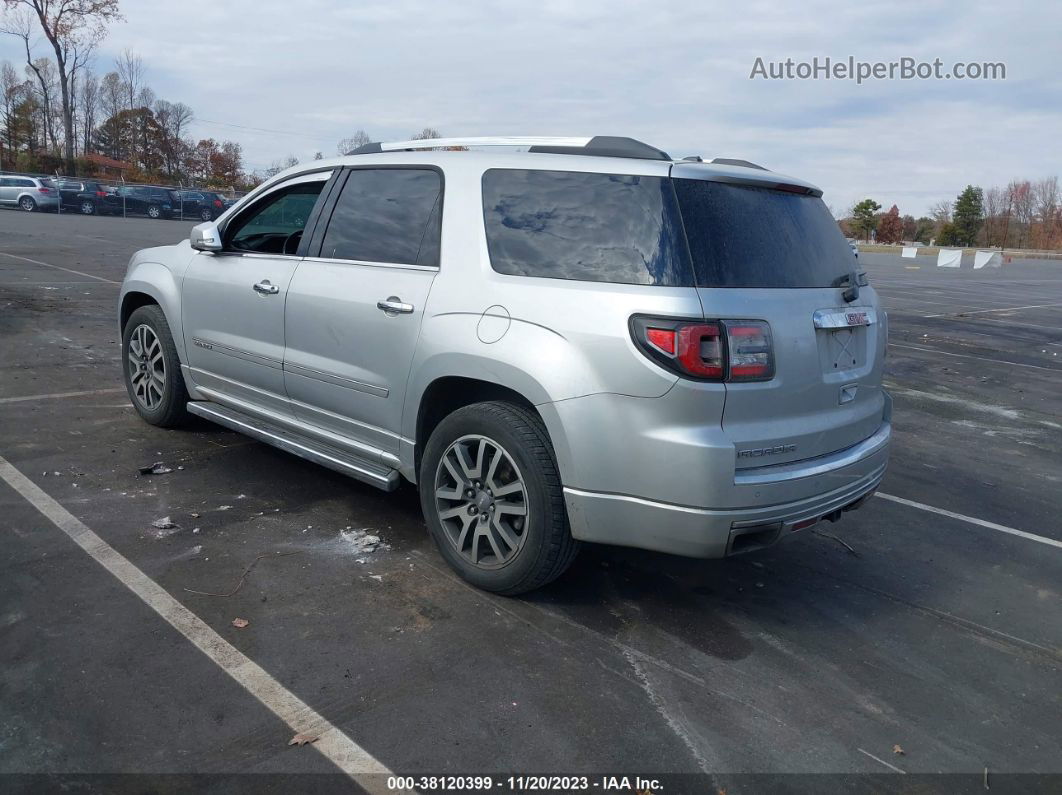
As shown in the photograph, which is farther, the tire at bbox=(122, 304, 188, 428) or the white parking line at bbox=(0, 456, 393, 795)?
the tire at bbox=(122, 304, 188, 428)

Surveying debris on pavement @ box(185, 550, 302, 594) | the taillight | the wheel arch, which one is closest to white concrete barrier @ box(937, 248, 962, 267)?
the wheel arch

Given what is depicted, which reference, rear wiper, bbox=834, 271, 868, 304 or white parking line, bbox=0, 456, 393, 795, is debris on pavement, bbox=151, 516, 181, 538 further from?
rear wiper, bbox=834, 271, 868, 304

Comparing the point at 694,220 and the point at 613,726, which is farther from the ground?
the point at 694,220

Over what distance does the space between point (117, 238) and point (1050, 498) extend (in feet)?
82.2

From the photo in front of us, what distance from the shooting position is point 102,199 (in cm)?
3866

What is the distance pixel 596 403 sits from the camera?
348 cm

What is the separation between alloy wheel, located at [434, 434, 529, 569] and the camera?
3.84 metres

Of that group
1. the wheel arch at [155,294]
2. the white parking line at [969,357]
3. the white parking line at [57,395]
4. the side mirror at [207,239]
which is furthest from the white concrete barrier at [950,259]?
the side mirror at [207,239]

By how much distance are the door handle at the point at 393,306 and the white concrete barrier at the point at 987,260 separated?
2052 inches

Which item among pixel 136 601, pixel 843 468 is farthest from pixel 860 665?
pixel 136 601

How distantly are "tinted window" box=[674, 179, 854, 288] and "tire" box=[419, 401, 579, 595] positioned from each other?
0.99m

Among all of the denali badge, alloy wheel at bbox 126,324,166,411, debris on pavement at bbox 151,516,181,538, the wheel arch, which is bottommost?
debris on pavement at bbox 151,516,181,538

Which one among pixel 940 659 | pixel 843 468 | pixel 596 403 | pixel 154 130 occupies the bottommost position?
pixel 940 659

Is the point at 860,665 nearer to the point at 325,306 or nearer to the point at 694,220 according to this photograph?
the point at 694,220
